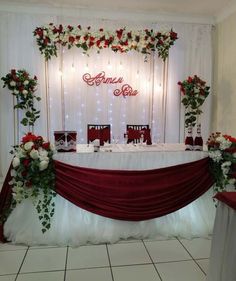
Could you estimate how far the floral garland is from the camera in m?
4.83

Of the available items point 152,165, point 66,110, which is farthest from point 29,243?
point 66,110

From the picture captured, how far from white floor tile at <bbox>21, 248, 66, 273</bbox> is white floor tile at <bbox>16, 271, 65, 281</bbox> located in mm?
61

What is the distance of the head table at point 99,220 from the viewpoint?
3.04 meters

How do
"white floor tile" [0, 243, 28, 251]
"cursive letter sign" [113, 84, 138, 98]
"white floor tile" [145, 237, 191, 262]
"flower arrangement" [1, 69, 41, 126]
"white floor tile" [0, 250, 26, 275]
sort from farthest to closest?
"cursive letter sign" [113, 84, 138, 98]
"flower arrangement" [1, 69, 41, 126]
"white floor tile" [0, 243, 28, 251]
"white floor tile" [145, 237, 191, 262]
"white floor tile" [0, 250, 26, 275]

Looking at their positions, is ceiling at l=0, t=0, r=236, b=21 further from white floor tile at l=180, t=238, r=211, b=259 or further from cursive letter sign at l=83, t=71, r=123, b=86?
white floor tile at l=180, t=238, r=211, b=259

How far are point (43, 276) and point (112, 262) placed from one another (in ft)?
2.06

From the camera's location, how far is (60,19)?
536 cm

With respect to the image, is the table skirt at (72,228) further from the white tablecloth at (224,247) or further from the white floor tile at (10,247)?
the white tablecloth at (224,247)

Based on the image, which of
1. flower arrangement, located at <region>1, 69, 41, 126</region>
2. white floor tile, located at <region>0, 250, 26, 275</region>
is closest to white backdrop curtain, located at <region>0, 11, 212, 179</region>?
flower arrangement, located at <region>1, 69, 41, 126</region>

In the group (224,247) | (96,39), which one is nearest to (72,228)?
(224,247)

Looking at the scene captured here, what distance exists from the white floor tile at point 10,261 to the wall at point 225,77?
400 cm

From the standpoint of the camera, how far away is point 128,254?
2.87 meters

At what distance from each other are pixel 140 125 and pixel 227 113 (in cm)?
164

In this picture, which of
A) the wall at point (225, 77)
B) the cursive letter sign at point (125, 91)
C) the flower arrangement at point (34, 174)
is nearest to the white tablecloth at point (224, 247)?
the flower arrangement at point (34, 174)
